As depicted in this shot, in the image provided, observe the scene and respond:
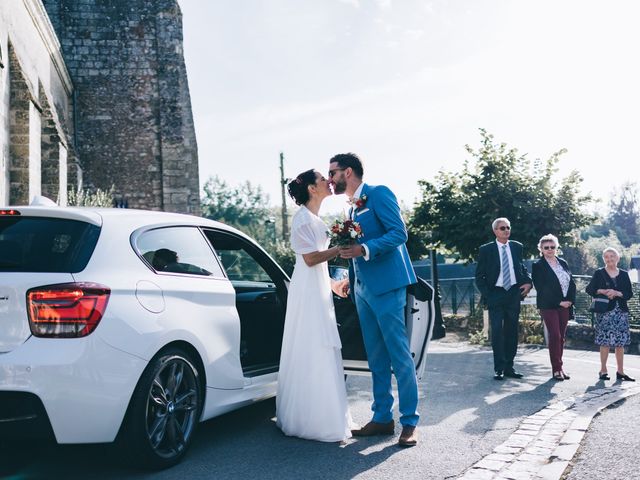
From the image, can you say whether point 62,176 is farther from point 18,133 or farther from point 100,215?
point 100,215

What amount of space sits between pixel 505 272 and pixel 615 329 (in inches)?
61.7

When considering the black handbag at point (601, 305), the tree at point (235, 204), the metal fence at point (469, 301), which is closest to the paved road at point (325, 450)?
the black handbag at point (601, 305)

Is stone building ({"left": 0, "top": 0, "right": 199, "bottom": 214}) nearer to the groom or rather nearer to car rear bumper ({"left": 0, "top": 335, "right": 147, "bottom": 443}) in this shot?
the groom

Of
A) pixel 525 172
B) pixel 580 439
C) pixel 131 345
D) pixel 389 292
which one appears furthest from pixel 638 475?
pixel 525 172

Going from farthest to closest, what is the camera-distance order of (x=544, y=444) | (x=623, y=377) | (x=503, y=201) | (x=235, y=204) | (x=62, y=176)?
(x=235, y=204) < (x=62, y=176) < (x=503, y=201) < (x=623, y=377) < (x=544, y=444)

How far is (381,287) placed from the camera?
507 centimetres

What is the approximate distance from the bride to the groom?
0.71ft

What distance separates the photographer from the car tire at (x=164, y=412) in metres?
3.93

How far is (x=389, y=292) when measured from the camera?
201 inches

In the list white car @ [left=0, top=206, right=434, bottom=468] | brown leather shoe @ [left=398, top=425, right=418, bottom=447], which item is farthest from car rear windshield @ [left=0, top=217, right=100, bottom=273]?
brown leather shoe @ [left=398, top=425, right=418, bottom=447]

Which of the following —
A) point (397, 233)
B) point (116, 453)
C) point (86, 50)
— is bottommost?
point (116, 453)

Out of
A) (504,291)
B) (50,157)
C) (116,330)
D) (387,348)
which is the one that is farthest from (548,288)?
(50,157)

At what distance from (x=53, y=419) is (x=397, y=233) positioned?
2.65 m

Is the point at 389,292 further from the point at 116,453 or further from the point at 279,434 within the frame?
the point at 116,453
